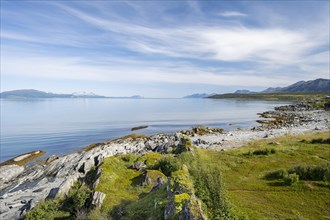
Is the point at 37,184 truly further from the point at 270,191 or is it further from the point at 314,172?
the point at 314,172

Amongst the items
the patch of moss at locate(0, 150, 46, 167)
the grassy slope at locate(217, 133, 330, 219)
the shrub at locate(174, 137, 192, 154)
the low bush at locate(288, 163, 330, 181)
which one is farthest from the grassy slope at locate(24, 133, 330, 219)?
the patch of moss at locate(0, 150, 46, 167)

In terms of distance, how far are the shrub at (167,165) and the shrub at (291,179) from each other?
9.43 meters

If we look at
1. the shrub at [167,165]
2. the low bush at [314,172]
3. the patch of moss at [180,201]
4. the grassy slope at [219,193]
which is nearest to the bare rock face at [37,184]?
the grassy slope at [219,193]

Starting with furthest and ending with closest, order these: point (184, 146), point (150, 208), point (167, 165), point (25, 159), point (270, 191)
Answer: point (25, 159) < point (184, 146) < point (167, 165) < point (270, 191) < point (150, 208)

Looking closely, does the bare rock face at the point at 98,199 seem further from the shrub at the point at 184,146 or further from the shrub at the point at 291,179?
the shrub at the point at 291,179

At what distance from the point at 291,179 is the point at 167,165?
1086cm

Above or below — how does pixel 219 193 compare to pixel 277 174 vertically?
above

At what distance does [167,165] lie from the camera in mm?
24547

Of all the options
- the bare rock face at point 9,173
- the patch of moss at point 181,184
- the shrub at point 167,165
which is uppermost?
the patch of moss at point 181,184

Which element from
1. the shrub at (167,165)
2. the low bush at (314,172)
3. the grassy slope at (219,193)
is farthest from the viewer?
the shrub at (167,165)

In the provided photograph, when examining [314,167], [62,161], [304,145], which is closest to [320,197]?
[314,167]

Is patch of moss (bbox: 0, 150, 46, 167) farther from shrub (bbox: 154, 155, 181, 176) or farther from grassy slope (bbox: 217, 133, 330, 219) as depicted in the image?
grassy slope (bbox: 217, 133, 330, 219)

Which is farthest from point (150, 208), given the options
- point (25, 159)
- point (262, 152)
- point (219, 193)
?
point (25, 159)

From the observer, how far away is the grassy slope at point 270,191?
1781cm
